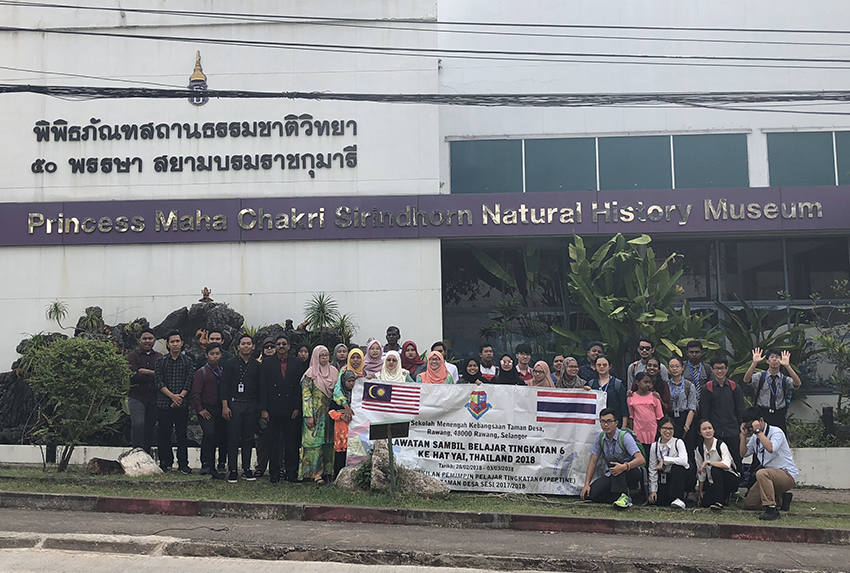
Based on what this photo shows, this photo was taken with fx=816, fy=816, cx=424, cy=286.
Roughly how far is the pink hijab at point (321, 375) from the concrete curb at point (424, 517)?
189 centimetres

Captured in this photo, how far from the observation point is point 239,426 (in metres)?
10.5

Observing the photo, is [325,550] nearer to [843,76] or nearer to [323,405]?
[323,405]

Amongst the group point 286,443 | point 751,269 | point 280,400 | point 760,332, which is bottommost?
point 286,443

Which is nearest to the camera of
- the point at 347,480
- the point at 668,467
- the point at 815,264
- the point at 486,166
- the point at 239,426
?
the point at 668,467

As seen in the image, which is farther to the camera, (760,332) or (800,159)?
(800,159)

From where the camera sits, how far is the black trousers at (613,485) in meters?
9.21

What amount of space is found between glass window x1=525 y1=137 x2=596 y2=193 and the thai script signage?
1.31m

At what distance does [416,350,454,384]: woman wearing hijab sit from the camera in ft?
34.5

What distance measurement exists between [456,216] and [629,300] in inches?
143

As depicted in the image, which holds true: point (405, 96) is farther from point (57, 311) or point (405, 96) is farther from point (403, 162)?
point (57, 311)

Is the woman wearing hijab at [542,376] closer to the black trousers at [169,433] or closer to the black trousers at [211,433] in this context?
the black trousers at [211,433]

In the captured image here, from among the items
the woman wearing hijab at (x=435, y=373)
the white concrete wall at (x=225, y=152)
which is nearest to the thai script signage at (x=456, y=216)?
the white concrete wall at (x=225, y=152)

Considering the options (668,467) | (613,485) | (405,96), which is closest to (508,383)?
(613,485)

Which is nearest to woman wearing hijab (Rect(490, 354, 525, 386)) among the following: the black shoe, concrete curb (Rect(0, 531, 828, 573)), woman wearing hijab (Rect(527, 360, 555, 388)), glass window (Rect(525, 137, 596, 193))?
woman wearing hijab (Rect(527, 360, 555, 388))
